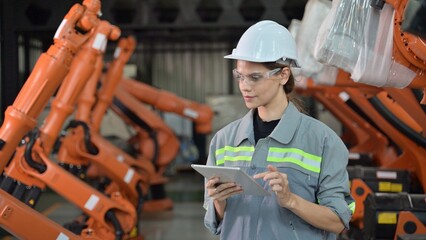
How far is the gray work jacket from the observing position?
9.69 ft

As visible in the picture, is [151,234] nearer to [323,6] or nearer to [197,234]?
[197,234]

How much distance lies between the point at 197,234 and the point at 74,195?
3.07 m

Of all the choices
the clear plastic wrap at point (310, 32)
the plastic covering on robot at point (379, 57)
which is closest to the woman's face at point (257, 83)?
the plastic covering on robot at point (379, 57)

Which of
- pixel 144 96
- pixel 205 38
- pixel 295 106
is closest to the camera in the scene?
pixel 295 106

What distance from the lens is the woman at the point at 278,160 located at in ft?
9.67

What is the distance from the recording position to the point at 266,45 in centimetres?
303

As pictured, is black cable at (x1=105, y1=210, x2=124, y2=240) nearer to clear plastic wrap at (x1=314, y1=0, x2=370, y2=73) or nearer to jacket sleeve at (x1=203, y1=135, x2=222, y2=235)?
clear plastic wrap at (x1=314, y1=0, x2=370, y2=73)

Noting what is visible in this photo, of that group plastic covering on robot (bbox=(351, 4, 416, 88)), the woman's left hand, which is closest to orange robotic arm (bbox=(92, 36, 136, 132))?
plastic covering on robot (bbox=(351, 4, 416, 88))

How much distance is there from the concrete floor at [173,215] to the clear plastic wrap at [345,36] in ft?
16.6

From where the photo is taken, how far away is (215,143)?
318 cm

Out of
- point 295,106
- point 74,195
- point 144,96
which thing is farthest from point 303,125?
point 144,96

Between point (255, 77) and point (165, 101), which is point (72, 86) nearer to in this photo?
point (255, 77)

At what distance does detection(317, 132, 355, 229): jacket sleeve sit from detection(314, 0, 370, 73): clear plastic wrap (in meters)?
1.28

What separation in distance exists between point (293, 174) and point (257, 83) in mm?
372
